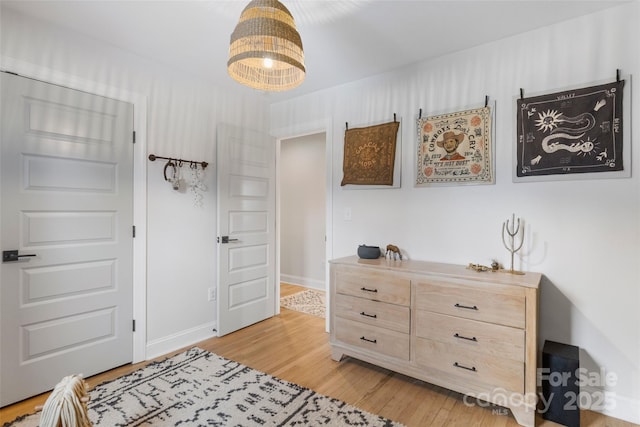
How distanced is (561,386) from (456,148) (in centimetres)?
171

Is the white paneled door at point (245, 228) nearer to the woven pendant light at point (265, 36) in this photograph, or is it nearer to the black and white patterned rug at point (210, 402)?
the black and white patterned rug at point (210, 402)

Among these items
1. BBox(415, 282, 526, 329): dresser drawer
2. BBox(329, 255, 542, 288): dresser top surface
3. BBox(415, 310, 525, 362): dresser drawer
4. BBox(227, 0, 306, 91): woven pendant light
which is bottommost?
BBox(415, 310, 525, 362): dresser drawer

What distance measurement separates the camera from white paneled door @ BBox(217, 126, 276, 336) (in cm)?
317

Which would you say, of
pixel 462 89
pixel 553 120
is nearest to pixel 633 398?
pixel 553 120

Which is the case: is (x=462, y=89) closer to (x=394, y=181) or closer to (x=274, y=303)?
(x=394, y=181)

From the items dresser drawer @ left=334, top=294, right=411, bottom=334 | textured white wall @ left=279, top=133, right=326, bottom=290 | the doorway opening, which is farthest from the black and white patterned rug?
textured white wall @ left=279, top=133, right=326, bottom=290

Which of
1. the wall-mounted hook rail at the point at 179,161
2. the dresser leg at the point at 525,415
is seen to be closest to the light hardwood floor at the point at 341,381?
the dresser leg at the point at 525,415

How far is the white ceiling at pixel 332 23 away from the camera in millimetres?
1980

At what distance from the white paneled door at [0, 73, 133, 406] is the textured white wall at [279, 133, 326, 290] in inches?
102

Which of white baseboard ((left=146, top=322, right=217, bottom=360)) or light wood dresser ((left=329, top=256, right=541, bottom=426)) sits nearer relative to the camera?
light wood dresser ((left=329, top=256, right=541, bottom=426))

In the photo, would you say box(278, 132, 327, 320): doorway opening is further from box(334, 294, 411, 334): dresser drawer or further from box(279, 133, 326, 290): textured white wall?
box(334, 294, 411, 334): dresser drawer

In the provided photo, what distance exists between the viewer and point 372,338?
8.06ft

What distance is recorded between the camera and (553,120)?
2.16m

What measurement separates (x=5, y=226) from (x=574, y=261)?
363 centimetres
